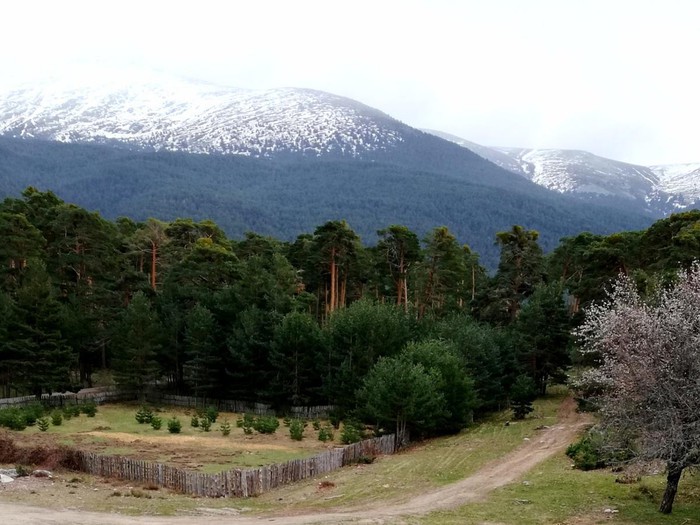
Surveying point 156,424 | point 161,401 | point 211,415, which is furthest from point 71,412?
point 161,401

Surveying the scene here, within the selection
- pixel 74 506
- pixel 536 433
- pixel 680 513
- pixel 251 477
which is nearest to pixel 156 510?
pixel 74 506

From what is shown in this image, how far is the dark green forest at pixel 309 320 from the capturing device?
49750 millimetres

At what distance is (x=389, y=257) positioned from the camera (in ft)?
233

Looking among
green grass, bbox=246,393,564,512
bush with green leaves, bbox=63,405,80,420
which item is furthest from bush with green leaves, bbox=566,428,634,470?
bush with green leaves, bbox=63,405,80,420

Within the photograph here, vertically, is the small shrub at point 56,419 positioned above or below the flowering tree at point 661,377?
below

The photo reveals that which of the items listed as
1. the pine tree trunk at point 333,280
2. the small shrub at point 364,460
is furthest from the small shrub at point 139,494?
the pine tree trunk at point 333,280

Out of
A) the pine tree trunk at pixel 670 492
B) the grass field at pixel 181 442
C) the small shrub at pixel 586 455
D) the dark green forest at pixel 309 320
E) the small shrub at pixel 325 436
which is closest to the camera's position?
the pine tree trunk at pixel 670 492

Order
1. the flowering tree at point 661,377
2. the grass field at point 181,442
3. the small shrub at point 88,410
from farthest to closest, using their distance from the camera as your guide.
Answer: the small shrub at point 88,410, the grass field at point 181,442, the flowering tree at point 661,377

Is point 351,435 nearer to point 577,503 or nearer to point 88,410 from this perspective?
point 577,503

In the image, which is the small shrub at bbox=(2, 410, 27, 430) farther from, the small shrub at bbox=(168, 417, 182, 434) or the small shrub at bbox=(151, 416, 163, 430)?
the small shrub at bbox=(168, 417, 182, 434)

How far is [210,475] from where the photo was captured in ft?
101

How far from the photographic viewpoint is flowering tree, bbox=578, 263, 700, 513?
2302cm

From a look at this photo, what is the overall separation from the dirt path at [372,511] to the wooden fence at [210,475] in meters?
3.67

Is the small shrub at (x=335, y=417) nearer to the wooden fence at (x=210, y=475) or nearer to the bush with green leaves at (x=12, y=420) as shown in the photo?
the wooden fence at (x=210, y=475)
